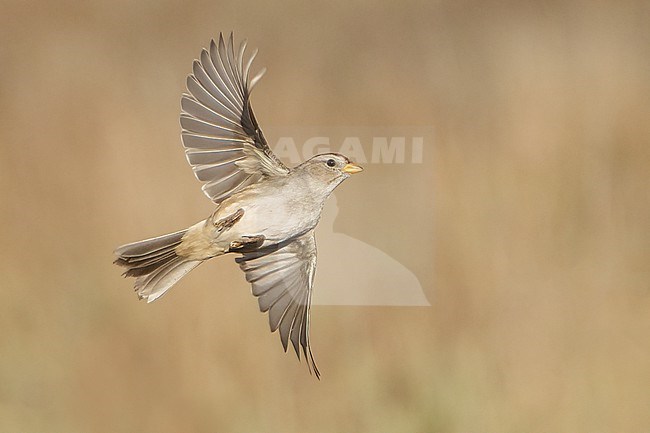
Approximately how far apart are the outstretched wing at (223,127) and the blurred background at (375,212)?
0.04 meters

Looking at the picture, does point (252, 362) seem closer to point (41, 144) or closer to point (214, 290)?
point (214, 290)

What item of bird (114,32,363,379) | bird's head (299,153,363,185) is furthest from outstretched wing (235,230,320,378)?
bird's head (299,153,363,185)

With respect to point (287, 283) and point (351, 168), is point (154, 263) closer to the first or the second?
point (287, 283)

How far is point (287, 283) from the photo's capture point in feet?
5.09

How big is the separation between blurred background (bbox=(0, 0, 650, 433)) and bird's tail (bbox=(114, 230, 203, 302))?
0.09 ft

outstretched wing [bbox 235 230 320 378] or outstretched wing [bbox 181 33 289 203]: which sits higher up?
outstretched wing [bbox 181 33 289 203]

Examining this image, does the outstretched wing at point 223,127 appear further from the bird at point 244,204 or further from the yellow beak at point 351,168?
the yellow beak at point 351,168

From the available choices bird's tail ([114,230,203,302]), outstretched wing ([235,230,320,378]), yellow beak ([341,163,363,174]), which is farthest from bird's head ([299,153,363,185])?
bird's tail ([114,230,203,302])

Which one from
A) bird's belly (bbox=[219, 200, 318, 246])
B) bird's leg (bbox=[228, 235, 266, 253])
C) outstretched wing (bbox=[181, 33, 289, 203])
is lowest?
bird's leg (bbox=[228, 235, 266, 253])

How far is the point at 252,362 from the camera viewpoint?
1608mm

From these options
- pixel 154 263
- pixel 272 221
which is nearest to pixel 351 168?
pixel 272 221

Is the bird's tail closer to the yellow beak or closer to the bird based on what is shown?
the bird

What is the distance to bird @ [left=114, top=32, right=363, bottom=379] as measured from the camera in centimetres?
149

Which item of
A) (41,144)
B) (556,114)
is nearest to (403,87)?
(556,114)
